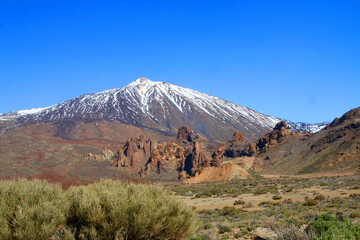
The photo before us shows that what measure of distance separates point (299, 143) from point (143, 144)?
3902 cm

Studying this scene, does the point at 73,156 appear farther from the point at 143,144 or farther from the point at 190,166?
the point at 190,166

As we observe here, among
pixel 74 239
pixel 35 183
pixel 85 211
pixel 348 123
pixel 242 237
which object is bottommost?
pixel 242 237

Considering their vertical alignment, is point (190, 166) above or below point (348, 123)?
below

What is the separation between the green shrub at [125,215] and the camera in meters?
8.88

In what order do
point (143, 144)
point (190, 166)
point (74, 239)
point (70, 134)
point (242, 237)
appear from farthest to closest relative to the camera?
point (70, 134), point (143, 144), point (190, 166), point (242, 237), point (74, 239)

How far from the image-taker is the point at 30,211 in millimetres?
8273

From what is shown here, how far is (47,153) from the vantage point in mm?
81500

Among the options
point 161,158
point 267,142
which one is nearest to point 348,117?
point 267,142

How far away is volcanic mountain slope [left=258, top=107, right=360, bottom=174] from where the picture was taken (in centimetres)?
5900

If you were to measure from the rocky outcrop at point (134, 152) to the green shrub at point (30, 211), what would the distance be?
7182cm

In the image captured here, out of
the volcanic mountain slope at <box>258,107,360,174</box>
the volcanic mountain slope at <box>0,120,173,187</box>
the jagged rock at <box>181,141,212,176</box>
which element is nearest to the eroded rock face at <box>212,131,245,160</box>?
the volcanic mountain slope at <box>258,107,360,174</box>

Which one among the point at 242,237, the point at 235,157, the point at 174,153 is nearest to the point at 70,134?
the point at 174,153

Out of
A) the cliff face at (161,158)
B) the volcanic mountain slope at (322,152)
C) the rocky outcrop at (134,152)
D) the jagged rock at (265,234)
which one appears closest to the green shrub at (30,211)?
the jagged rock at (265,234)

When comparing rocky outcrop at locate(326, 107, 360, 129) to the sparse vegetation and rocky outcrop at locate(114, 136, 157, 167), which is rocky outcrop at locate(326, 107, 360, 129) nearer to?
rocky outcrop at locate(114, 136, 157, 167)
